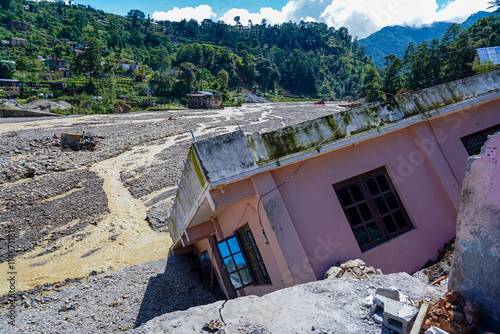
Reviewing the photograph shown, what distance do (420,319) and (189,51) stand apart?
331 ft

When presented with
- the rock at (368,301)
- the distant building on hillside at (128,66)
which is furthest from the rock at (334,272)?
the distant building on hillside at (128,66)

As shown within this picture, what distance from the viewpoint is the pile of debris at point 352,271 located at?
4.45 meters

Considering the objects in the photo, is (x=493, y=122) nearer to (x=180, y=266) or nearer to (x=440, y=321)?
(x=440, y=321)

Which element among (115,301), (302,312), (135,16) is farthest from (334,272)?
(135,16)

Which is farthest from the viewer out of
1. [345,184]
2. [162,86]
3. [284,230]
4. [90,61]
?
[162,86]

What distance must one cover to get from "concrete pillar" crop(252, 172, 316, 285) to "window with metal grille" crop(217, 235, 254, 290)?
5.35 feet

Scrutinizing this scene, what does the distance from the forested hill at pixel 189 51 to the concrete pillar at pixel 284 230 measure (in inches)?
2398

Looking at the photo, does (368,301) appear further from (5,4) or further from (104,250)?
(5,4)

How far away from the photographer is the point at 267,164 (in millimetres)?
5004

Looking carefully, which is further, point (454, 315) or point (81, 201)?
point (81, 201)

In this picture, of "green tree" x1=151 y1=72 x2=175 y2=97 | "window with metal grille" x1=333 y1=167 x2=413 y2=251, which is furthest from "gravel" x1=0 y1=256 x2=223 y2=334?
"green tree" x1=151 y1=72 x2=175 y2=97

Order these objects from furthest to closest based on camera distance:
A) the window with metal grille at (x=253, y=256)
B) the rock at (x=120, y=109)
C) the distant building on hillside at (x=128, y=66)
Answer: the distant building on hillside at (x=128, y=66) < the rock at (x=120, y=109) < the window with metal grille at (x=253, y=256)

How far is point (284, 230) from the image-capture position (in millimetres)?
4953

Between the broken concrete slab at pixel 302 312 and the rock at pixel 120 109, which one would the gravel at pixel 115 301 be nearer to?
the broken concrete slab at pixel 302 312
